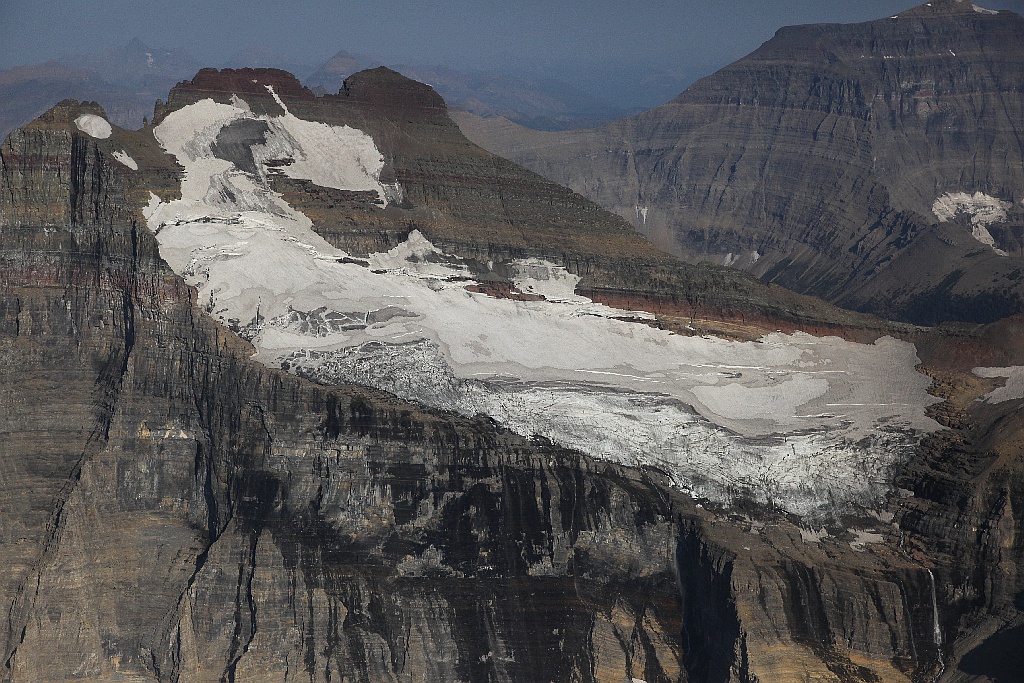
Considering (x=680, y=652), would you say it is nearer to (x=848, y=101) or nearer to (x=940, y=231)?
(x=940, y=231)

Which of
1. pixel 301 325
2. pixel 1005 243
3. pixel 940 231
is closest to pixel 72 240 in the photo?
pixel 301 325

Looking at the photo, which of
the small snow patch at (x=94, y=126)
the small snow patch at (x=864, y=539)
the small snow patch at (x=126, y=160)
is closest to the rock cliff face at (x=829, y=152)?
the small snow patch at (x=864, y=539)

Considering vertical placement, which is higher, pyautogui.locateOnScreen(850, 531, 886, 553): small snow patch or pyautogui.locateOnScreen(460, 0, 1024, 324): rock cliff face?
pyautogui.locateOnScreen(460, 0, 1024, 324): rock cliff face

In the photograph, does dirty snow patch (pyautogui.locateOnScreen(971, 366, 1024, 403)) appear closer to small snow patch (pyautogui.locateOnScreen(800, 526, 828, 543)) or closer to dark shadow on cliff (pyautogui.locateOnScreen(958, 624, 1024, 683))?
small snow patch (pyautogui.locateOnScreen(800, 526, 828, 543))

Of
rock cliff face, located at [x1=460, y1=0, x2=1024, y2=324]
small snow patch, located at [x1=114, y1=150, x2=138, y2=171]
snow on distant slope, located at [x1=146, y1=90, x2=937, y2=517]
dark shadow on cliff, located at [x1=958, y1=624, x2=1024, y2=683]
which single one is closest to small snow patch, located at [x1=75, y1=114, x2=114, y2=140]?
small snow patch, located at [x1=114, y1=150, x2=138, y2=171]

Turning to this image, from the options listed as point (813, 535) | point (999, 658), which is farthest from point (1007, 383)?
point (999, 658)
